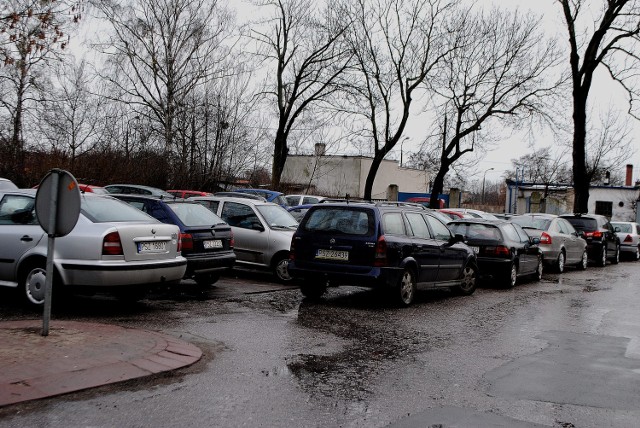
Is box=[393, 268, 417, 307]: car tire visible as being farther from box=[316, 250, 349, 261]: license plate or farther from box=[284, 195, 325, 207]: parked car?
box=[284, 195, 325, 207]: parked car

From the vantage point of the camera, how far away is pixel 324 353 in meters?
7.43

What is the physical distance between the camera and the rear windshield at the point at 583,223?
24.2 m

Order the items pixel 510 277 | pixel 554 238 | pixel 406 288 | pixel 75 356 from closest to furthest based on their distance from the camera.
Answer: pixel 75 356 → pixel 406 288 → pixel 510 277 → pixel 554 238

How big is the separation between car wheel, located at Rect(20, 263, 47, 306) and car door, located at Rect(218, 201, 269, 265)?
522 cm

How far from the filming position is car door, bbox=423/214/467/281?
40.3 feet

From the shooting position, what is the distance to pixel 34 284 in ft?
29.6

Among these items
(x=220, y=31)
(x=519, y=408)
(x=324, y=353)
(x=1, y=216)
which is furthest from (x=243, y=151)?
(x=519, y=408)

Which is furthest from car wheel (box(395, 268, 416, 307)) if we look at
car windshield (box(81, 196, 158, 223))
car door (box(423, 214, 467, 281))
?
car windshield (box(81, 196, 158, 223))

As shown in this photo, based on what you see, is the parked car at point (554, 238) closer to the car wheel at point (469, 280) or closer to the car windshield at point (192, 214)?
the car wheel at point (469, 280)

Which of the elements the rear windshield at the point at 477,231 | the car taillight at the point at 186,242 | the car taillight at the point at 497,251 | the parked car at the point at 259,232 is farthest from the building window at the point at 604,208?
the car taillight at the point at 186,242

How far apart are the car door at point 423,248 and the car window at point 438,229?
236 millimetres

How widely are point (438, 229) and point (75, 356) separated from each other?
766 cm

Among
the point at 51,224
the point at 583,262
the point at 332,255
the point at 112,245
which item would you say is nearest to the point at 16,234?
the point at 112,245

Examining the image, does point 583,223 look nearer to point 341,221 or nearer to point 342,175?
point 341,221
